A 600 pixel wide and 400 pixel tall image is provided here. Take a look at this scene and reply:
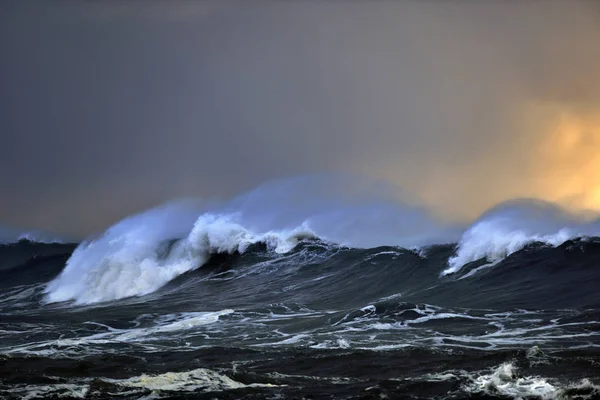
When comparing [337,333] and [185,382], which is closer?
[185,382]

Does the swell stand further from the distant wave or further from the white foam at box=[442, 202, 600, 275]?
the distant wave

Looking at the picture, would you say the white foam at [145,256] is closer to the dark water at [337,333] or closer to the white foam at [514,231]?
the dark water at [337,333]

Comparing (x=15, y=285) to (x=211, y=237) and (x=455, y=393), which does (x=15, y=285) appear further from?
(x=455, y=393)

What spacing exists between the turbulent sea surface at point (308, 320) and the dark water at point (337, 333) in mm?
52

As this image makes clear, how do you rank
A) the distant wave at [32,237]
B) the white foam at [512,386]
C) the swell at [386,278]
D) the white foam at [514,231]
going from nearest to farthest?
the white foam at [512,386] < the swell at [386,278] < the white foam at [514,231] < the distant wave at [32,237]

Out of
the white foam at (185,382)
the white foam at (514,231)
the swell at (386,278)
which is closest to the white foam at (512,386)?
the white foam at (185,382)

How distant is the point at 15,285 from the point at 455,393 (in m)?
29.0

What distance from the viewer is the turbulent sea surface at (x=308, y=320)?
10.5 m

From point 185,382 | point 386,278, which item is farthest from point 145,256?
point 185,382

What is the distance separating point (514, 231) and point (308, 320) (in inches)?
378

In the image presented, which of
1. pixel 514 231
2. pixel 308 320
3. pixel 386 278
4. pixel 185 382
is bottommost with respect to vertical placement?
pixel 185 382

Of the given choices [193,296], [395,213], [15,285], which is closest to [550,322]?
[193,296]

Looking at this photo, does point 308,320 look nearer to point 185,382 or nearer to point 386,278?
point 386,278

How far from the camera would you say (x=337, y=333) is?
600 inches
